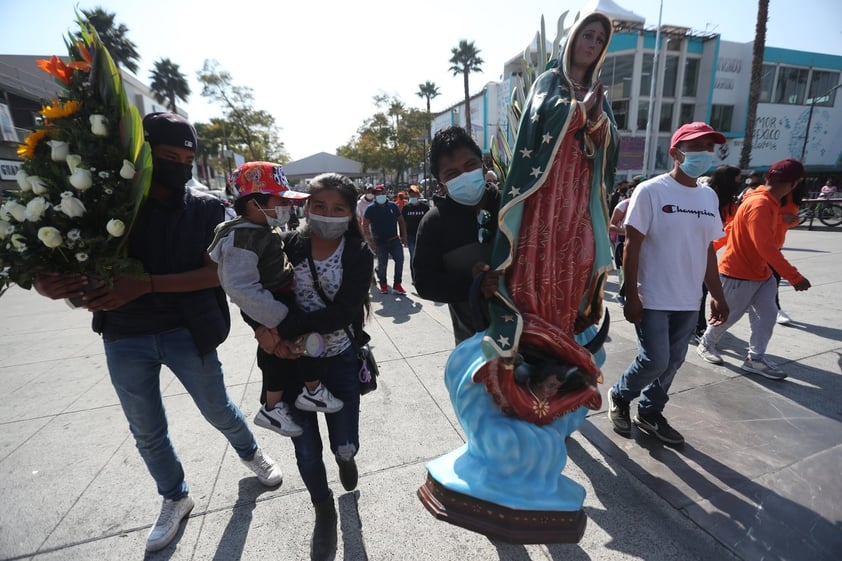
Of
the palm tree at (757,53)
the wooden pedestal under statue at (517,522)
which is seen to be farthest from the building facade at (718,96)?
the wooden pedestal under statue at (517,522)

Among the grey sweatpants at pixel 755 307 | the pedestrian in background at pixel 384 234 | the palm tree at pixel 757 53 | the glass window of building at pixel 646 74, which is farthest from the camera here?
the glass window of building at pixel 646 74

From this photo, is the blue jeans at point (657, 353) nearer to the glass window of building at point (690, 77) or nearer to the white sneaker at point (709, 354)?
the white sneaker at point (709, 354)

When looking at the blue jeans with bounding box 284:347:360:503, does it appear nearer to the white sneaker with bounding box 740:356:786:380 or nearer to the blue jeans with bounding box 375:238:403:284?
the white sneaker with bounding box 740:356:786:380

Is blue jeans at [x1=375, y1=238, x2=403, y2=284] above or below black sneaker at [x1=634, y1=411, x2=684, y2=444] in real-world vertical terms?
above

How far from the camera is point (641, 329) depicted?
2.49m

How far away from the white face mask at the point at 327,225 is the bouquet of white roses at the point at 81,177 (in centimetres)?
68

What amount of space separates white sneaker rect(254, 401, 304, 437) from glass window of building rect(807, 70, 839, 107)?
4142 cm

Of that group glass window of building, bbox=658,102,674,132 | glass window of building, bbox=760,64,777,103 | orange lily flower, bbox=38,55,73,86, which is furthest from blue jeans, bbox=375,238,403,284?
glass window of building, bbox=760,64,777,103

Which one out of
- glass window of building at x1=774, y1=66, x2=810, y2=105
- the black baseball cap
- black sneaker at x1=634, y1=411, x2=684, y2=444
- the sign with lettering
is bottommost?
black sneaker at x1=634, y1=411, x2=684, y2=444

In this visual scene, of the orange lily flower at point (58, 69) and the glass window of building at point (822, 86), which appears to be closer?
the orange lily flower at point (58, 69)

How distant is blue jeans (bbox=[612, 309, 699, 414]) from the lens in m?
2.39

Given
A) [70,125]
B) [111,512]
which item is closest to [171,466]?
[111,512]

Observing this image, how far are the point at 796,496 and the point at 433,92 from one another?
42.0 metres

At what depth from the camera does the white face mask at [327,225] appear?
5.74 feet
